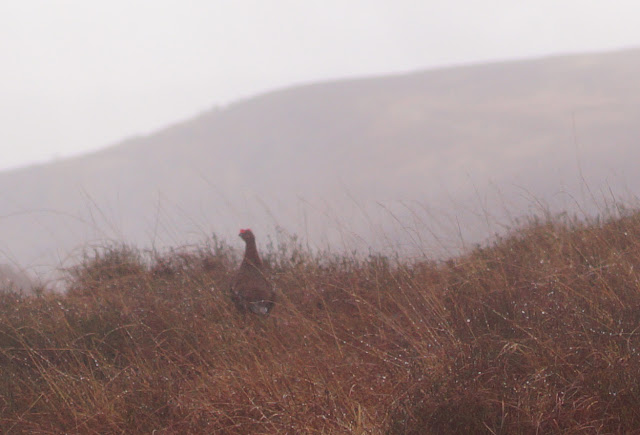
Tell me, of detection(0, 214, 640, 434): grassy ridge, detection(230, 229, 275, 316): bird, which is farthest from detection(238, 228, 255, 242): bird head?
detection(0, 214, 640, 434): grassy ridge

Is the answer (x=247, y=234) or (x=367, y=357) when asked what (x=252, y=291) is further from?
(x=367, y=357)

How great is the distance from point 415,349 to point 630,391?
37.7 inches

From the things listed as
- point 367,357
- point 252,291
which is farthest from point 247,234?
point 367,357

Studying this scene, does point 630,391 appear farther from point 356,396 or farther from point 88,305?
point 88,305

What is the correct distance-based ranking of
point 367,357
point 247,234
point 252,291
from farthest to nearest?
point 247,234 → point 252,291 → point 367,357

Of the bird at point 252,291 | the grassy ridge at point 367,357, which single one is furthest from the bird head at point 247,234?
the grassy ridge at point 367,357

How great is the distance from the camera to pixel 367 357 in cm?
344

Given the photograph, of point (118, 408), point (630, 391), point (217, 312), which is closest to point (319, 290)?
point (217, 312)

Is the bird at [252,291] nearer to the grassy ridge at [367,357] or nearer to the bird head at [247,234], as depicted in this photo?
the grassy ridge at [367,357]

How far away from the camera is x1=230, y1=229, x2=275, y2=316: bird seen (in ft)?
14.8

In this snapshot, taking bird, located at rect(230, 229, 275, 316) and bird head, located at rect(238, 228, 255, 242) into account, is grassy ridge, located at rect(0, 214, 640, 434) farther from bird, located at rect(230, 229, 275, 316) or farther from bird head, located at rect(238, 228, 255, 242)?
bird head, located at rect(238, 228, 255, 242)

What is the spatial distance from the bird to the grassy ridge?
102mm

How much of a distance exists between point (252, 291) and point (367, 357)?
1322 mm

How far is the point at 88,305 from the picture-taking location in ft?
16.2
